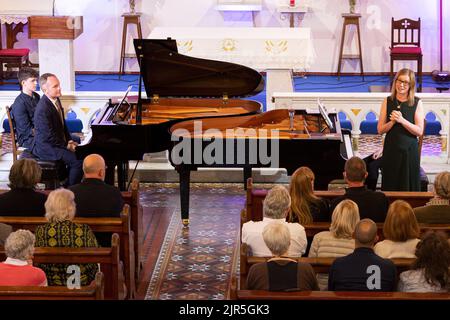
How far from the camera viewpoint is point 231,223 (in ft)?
30.5

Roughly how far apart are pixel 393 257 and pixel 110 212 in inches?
83.0

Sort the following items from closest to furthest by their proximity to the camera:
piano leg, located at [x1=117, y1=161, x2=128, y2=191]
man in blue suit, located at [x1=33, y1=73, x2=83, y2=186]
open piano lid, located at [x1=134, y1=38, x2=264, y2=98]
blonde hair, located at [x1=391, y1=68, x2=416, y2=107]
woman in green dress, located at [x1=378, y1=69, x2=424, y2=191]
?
blonde hair, located at [x1=391, y1=68, x2=416, y2=107] → woman in green dress, located at [x1=378, y1=69, x2=424, y2=191] → man in blue suit, located at [x1=33, y1=73, x2=83, y2=186] → piano leg, located at [x1=117, y1=161, x2=128, y2=191] → open piano lid, located at [x1=134, y1=38, x2=264, y2=98]

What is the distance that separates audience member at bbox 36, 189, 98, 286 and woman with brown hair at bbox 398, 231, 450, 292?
6.79ft

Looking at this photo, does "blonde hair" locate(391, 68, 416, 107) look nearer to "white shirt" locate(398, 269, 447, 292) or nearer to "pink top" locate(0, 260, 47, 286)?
"white shirt" locate(398, 269, 447, 292)

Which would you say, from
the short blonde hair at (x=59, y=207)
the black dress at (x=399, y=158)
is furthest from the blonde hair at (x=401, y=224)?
the black dress at (x=399, y=158)

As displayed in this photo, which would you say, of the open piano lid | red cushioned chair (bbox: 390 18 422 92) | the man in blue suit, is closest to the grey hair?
the man in blue suit

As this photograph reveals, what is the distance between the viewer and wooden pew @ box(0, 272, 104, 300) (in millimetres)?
5137

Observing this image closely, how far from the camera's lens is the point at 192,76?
10.2 metres

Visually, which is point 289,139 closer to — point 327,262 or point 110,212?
point 110,212

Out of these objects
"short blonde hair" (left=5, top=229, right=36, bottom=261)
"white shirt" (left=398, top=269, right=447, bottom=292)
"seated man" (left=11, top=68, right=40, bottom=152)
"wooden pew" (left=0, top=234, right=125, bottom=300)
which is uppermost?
"seated man" (left=11, top=68, right=40, bottom=152)

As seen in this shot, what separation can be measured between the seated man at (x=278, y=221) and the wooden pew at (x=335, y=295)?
118 centimetres

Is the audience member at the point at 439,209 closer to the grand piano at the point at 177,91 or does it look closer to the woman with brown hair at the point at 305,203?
the woman with brown hair at the point at 305,203

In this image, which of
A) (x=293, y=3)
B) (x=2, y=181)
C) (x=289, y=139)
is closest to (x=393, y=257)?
(x=289, y=139)

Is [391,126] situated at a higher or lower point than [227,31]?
lower
